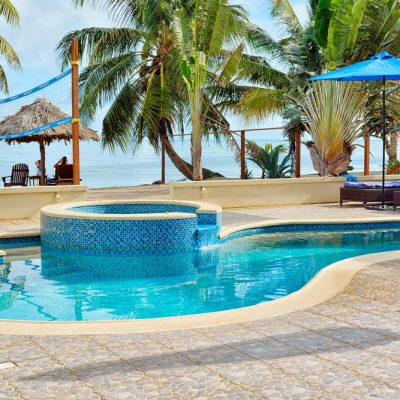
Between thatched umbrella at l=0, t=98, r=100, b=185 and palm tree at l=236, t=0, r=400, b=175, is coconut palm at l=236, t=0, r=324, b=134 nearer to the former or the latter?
palm tree at l=236, t=0, r=400, b=175

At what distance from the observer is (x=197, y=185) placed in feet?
47.9

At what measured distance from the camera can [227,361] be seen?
14.6 feet

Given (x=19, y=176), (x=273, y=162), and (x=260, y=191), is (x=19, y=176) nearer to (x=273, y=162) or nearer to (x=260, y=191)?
(x=260, y=191)

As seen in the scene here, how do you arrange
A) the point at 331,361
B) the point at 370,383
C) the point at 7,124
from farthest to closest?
1. the point at 7,124
2. the point at 331,361
3. the point at 370,383

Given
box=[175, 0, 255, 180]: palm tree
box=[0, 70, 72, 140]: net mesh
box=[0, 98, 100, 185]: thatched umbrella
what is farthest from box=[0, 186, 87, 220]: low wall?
box=[175, 0, 255, 180]: palm tree

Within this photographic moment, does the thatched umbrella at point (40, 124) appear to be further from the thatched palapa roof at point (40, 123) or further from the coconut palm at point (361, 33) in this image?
the coconut palm at point (361, 33)

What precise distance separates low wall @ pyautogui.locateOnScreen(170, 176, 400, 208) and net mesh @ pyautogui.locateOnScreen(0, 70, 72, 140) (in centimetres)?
319

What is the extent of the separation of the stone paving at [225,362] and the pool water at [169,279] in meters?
1.93

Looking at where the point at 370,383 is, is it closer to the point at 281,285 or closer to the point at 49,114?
the point at 281,285

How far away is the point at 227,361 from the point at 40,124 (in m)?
13.9

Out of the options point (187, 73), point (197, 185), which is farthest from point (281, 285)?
point (187, 73)

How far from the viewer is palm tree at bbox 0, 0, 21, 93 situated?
1963 cm

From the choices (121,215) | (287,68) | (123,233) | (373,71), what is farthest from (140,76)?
(123,233)

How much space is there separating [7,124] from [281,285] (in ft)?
38.1
